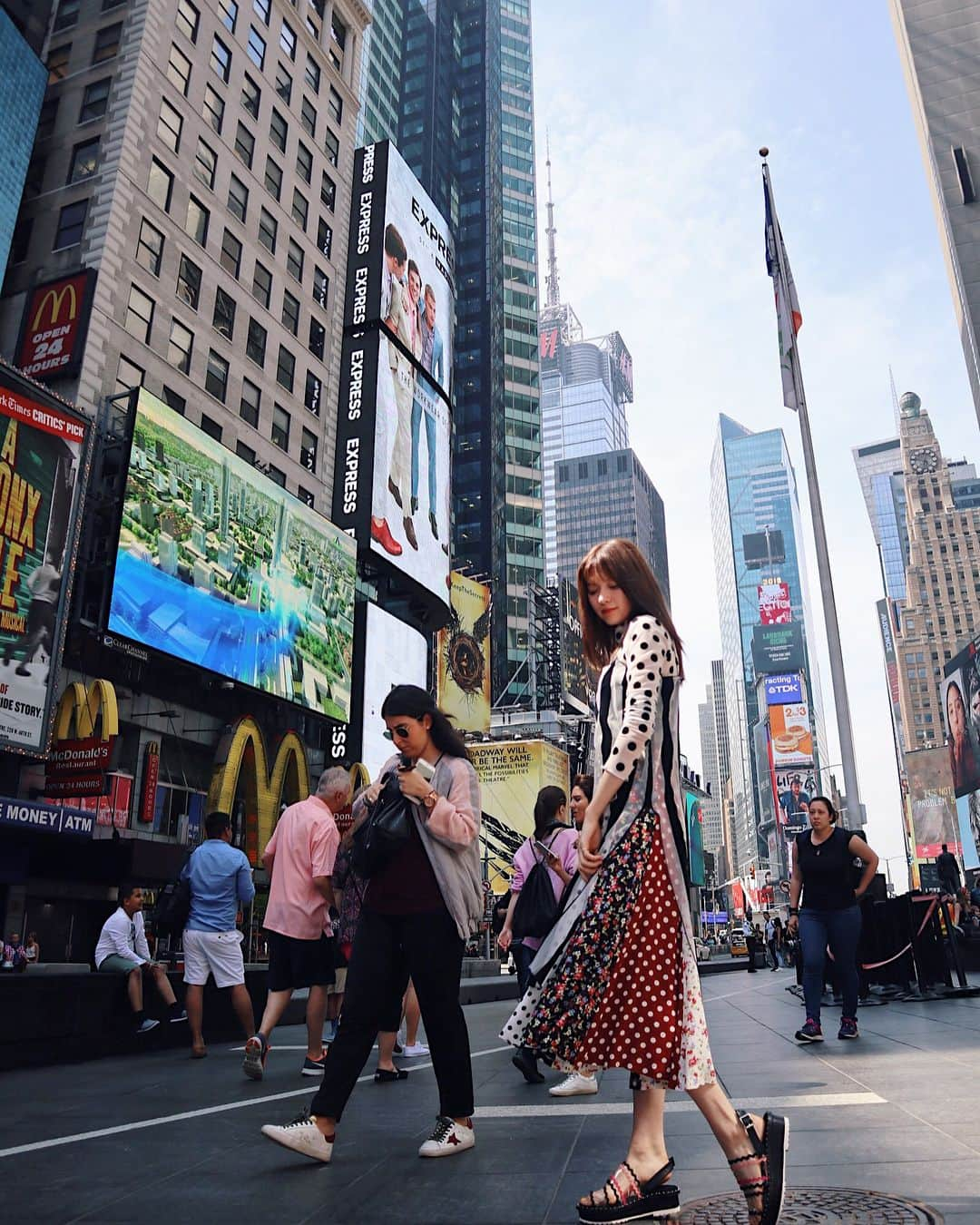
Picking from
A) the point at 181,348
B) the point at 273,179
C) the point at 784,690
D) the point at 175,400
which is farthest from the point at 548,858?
the point at 784,690

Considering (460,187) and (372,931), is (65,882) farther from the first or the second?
(460,187)

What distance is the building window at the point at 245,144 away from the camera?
34.6 m

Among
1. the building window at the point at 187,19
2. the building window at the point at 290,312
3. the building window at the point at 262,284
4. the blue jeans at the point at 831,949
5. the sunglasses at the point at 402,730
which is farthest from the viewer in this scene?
the building window at the point at 290,312

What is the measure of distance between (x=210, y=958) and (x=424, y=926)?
181 inches

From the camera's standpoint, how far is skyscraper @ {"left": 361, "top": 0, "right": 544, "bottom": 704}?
79.1 metres

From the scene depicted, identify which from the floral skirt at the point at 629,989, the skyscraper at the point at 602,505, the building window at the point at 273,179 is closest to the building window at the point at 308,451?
the building window at the point at 273,179

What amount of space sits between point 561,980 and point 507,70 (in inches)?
4420

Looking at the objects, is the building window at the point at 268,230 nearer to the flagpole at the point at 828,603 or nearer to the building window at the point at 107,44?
the building window at the point at 107,44

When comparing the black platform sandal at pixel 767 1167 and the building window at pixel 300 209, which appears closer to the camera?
the black platform sandal at pixel 767 1167

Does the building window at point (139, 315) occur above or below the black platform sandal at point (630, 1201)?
above

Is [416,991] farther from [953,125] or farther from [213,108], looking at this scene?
[953,125]

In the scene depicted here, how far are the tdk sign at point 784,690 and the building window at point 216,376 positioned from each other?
347 feet

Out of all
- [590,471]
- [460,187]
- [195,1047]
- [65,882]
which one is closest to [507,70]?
[460,187]

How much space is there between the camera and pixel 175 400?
29.3m
